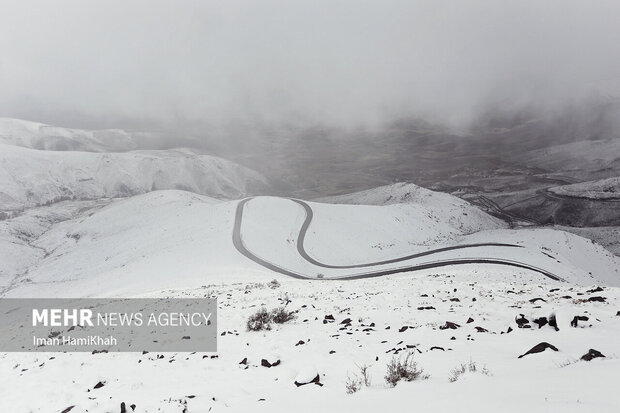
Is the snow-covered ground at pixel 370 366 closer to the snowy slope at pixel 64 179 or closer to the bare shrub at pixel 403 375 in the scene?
the bare shrub at pixel 403 375

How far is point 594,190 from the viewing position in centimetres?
13925

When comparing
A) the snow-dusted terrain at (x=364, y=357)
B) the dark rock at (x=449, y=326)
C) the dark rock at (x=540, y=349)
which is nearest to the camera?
the snow-dusted terrain at (x=364, y=357)

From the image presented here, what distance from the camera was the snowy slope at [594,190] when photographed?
438 ft

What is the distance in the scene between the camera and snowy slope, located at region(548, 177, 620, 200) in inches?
5251

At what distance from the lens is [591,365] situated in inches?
224

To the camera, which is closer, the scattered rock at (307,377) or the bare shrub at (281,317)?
the scattered rock at (307,377)

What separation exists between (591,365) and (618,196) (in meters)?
166

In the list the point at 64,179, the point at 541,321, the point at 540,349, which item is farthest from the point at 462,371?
the point at 64,179

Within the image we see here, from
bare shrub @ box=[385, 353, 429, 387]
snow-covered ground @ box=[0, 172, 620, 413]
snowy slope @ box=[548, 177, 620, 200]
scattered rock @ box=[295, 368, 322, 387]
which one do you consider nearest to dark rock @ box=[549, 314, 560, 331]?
snow-covered ground @ box=[0, 172, 620, 413]

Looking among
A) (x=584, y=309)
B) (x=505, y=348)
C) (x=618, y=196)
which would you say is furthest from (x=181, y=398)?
(x=618, y=196)

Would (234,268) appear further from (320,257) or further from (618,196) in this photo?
(618,196)

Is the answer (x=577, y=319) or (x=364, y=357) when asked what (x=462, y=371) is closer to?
(x=364, y=357)

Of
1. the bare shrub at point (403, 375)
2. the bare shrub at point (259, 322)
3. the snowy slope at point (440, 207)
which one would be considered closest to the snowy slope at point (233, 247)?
the snowy slope at point (440, 207)

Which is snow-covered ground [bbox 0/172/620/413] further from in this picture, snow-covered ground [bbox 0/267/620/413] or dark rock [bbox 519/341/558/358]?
dark rock [bbox 519/341/558/358]
